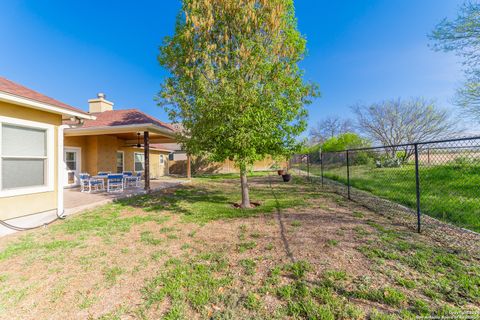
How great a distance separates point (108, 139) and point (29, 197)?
836 cm

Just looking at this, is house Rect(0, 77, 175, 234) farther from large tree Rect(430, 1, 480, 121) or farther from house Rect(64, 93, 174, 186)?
large tree Rect(430, 1, 480, 121)

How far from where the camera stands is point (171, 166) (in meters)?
22.7

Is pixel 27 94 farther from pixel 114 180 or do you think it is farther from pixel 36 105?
pixel 114 180

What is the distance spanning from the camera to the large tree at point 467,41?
8.45 m

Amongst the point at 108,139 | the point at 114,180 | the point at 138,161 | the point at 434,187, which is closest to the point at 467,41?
the point at 434,187

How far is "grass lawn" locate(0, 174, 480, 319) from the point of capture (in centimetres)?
211

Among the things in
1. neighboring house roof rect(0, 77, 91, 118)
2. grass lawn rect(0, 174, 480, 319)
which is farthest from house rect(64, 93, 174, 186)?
grass lawn rect(0, 174, 480, 319)

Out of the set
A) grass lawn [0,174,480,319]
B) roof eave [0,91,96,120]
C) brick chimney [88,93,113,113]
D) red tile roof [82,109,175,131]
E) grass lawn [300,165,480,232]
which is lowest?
grass lawn [0,174,480,319]

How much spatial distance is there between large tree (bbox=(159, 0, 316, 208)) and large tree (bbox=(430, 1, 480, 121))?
8440 millimetres

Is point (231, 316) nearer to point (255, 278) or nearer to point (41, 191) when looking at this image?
point (255, 278)

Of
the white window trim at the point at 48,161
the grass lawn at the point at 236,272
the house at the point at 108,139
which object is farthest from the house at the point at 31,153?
the house at the point at 108,139

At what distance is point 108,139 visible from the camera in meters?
12.5

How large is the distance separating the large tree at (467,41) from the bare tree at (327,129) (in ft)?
92.5

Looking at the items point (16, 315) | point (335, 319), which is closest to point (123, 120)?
point (16, 315)
